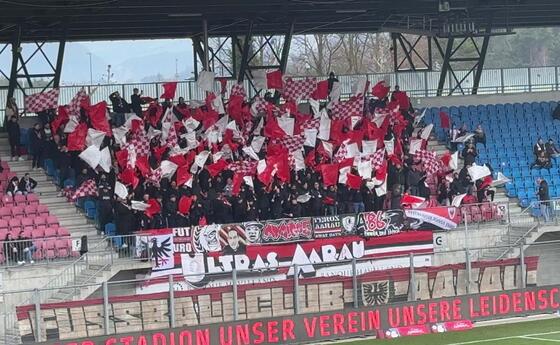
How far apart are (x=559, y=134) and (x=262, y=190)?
40.0 feet

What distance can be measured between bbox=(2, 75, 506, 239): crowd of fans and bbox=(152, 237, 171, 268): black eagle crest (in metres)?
0.97

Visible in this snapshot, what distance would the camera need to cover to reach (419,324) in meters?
27.2

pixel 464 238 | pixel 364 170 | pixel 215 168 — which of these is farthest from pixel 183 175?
pixel 464 238

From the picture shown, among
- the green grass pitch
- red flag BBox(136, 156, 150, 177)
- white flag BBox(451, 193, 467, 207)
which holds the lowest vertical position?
the green grass pitch

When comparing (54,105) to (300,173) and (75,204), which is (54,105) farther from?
(300,173)

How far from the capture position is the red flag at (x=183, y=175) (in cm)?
3142

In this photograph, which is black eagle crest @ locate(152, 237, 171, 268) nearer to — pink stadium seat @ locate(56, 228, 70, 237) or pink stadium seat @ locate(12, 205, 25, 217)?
pink stadium seat @ locate(56, 228, 70, 237)

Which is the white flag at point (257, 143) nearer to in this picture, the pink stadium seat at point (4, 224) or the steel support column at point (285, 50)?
the steel support column at point (285, 50)

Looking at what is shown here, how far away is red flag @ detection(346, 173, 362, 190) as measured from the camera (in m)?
33.3

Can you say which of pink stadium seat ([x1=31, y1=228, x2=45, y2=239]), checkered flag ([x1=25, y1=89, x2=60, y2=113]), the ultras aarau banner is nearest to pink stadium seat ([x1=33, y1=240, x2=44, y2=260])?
pink stadium seat ([x1=31, y1=228, x2=45, y2=239])

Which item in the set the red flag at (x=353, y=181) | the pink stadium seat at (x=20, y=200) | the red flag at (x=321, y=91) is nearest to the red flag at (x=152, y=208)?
the pink stadium seat at (x=20, y=200)

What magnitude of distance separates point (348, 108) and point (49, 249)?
11.6 meters

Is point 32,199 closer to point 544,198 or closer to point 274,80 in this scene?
point 274,80

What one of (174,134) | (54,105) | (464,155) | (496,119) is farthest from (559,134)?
(54,105)
